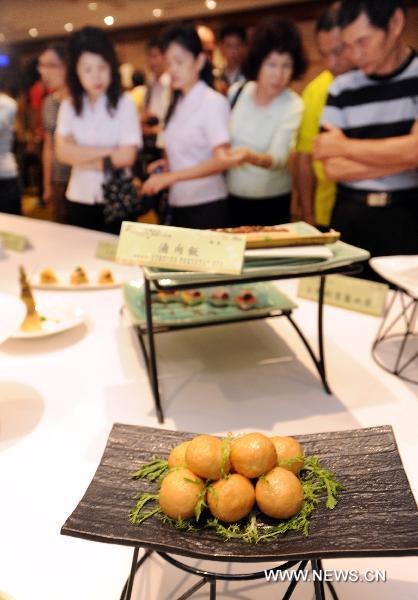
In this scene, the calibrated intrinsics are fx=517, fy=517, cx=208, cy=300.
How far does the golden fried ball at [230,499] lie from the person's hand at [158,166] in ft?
6.08

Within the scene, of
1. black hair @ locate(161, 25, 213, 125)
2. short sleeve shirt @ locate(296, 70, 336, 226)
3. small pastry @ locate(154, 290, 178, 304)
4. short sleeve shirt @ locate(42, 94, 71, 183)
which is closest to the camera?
small pastry @ locate(154, 290, 178, 304)

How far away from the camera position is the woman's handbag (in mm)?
2215

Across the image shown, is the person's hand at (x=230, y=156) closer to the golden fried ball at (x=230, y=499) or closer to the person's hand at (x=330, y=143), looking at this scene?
the person's hand at (x=330, y=143)

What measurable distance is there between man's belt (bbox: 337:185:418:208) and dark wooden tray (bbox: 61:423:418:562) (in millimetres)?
1250

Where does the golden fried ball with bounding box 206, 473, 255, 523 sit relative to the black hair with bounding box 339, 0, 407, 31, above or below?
below

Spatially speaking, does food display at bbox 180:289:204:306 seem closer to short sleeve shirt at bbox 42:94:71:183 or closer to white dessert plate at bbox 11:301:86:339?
white dessert plate at bbox 11:301:86:339

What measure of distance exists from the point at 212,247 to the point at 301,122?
134cm

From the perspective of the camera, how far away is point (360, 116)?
1765mm

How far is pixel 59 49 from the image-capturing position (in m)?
Result: 2.34

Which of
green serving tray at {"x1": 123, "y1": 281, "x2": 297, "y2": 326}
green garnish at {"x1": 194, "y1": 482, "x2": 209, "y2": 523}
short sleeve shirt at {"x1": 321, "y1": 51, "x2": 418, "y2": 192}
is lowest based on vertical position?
green serving tray at {"x1": 123, "y1": 281, "x2": 297, "y2": 326}

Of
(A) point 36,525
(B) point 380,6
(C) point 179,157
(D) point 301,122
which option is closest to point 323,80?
(D) point 301,122

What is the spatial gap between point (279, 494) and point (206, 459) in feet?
0.29

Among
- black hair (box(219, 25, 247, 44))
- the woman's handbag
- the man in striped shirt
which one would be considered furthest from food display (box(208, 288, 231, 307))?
black hair (box(219, 25, 247, 44))

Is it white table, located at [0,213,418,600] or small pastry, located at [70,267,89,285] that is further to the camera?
small pastry, located at [70,267,89,285]
